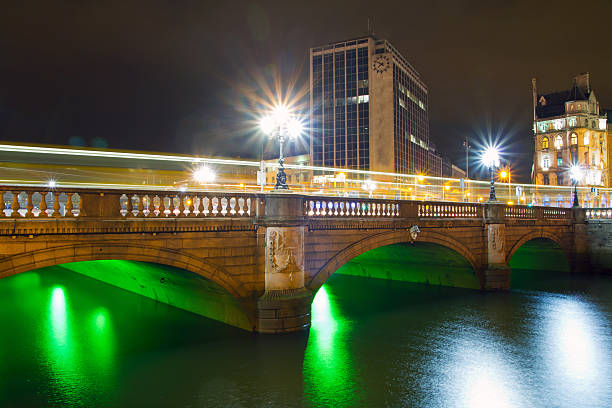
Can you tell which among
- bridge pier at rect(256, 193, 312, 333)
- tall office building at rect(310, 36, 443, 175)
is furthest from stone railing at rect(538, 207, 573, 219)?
tall office building at rect(310, 36, 443, 175)

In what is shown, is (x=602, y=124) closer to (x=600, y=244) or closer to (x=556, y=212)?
(x=600, y=244)

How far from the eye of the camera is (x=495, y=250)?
74.2 ft

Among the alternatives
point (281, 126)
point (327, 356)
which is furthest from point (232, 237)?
point (327, 356)

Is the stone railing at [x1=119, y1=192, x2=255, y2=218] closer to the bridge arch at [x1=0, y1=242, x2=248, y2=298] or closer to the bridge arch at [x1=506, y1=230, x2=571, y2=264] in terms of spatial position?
the bridge arch at [x1=0, y1=242, x2=248, y2=298]

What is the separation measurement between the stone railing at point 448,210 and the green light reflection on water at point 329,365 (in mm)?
6000

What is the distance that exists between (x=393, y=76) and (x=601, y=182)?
45.1 metres

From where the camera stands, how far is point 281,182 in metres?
13.8

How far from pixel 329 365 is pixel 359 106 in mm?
79917

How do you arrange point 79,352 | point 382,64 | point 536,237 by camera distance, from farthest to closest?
1. point 382,64
2. point 536,237
3. point 79,352

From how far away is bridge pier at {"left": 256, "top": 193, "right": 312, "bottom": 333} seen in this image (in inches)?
527

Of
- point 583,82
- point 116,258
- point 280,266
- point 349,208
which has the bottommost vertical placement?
point 280,266

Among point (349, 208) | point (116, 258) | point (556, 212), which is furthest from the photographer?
point (556, 212)

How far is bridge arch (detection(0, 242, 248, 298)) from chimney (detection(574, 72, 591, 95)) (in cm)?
8997

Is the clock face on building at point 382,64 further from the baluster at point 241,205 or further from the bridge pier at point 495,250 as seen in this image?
the baluster at point 241,205
